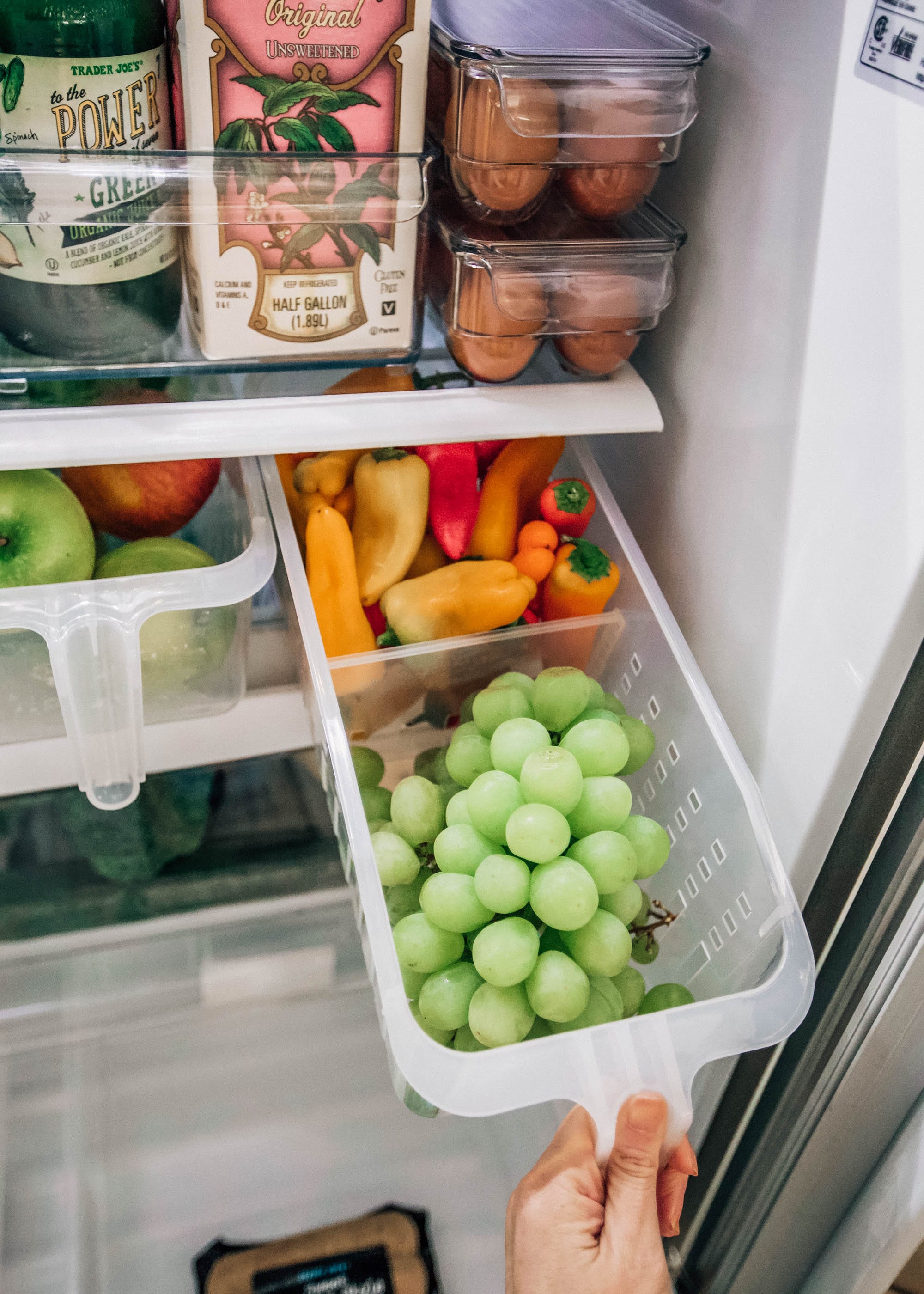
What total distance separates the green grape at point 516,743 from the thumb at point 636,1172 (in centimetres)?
23

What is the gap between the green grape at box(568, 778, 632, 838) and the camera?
666mm

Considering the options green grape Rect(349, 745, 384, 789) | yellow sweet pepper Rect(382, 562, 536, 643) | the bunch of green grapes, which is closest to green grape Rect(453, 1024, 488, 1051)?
the bunch of green grapes

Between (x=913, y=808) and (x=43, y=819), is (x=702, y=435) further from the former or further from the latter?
(x=43, y=819)

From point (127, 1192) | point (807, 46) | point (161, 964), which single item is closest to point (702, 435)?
point (807, 46)

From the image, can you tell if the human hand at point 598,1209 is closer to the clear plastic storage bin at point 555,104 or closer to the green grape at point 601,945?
the green grape at point 601,945

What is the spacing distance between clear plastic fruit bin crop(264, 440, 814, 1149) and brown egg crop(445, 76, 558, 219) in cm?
26

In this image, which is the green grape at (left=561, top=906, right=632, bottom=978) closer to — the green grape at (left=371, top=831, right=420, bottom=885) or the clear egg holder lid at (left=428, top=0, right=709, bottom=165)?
the green grape at (left=371, top=831, right=420, bottom=885)

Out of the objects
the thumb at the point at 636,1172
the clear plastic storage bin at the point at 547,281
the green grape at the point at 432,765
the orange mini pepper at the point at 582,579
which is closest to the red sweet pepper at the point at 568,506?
the orange mini pepper at the point at 582,579

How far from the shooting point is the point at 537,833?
616mm

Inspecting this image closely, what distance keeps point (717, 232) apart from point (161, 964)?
804 mm

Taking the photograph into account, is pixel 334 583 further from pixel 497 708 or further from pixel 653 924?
pixel 653 924

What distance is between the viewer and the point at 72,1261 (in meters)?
0.79

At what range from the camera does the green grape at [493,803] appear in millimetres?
651

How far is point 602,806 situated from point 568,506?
276 millimetres
